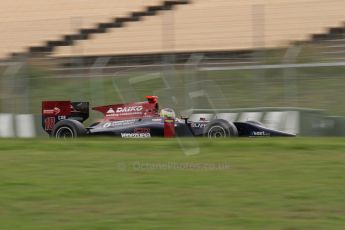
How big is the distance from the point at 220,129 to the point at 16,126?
154 inches

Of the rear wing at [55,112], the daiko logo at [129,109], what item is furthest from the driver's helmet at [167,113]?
the rear wing at [55,112]

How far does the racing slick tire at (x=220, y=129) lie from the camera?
403 inches

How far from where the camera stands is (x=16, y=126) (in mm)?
12109

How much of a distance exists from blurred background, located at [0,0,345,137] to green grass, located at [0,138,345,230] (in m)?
2.83

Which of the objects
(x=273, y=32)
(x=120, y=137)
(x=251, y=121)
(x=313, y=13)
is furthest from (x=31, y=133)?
(x=313, y=13)

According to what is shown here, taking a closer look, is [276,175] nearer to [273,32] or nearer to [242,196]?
[242,196]

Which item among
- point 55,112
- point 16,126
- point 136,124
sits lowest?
point 16,126

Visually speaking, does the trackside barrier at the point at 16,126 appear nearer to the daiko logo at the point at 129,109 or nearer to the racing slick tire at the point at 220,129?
the daiko logo at the point at 129,109

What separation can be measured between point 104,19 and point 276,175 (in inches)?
556

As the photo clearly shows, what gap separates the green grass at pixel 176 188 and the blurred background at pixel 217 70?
2830 millimetres

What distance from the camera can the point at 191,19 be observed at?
1603cm

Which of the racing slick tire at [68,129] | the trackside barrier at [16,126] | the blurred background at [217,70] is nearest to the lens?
the racing slick tire at [68,129]

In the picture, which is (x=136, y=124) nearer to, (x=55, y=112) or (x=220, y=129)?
(x=220, y=129)

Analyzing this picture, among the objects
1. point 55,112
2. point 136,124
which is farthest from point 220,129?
point 55,112
